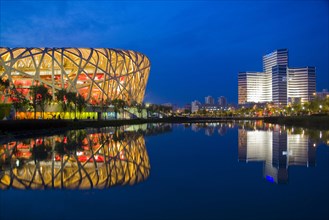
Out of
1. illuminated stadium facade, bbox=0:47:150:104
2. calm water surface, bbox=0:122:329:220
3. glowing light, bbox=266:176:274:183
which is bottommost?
calm water surface, bbox=0:122:329:220

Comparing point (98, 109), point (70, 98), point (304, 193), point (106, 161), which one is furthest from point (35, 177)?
point (98, 109)

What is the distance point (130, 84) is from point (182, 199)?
89.3 m

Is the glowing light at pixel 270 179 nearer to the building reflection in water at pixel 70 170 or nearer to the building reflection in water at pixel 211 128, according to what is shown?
the building reflection in water at pixel 70 170

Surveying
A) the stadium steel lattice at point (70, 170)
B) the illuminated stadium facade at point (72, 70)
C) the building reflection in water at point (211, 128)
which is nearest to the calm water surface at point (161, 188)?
the stadium steel lattice at point (70, 170)

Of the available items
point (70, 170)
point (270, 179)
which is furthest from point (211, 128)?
point (270, 179)

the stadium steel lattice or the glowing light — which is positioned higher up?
the glowing light

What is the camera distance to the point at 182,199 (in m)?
9.27

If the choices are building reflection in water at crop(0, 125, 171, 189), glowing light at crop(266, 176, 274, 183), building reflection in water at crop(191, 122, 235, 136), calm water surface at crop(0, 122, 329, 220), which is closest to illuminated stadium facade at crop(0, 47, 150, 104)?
building reflection in water at crop(191, 122, 235, 136)

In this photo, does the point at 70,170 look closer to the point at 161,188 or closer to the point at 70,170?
the point at 70,170

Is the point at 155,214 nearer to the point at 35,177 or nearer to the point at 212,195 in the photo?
the point at 212,195

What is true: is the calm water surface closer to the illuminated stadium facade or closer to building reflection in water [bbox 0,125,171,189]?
building reflection in water [bbox 0,125,171,189]

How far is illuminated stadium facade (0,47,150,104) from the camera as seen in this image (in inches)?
3268

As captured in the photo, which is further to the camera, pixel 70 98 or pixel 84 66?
pixel 84 66

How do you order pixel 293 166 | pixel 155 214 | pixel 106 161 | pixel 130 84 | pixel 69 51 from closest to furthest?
pixel 155 214 → pixel 293 166 → pixel 106 161 → pixel 69 51 → pixel 130 84
